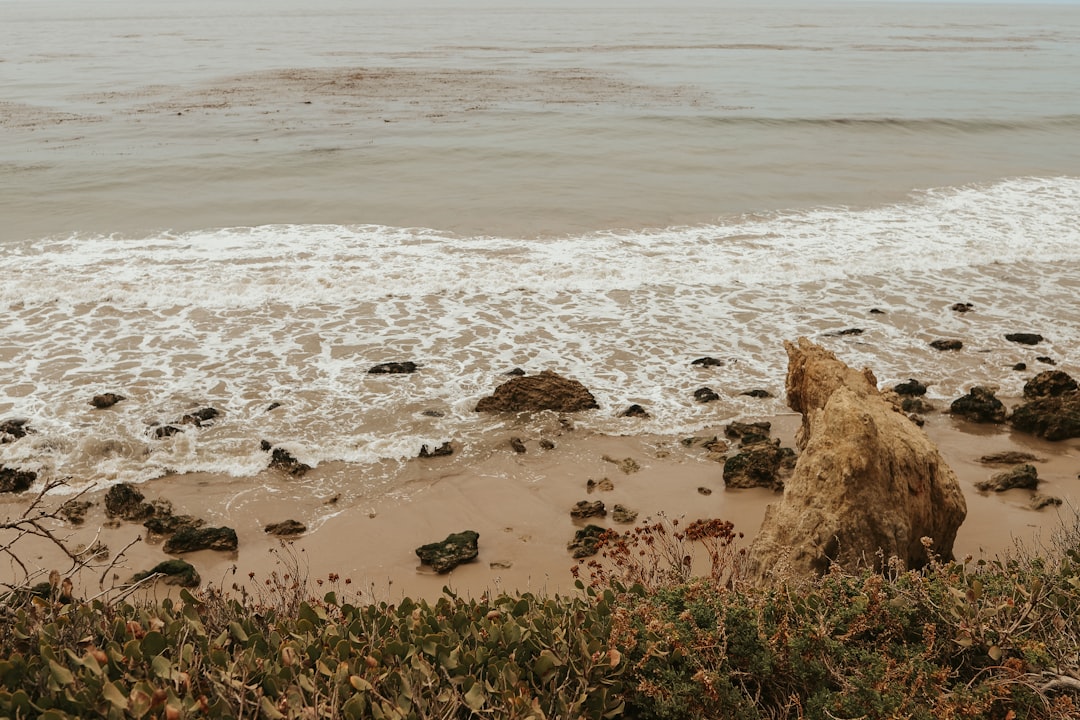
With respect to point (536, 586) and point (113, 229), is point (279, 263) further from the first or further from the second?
point (536, 586)

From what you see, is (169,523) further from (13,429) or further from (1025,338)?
(1025,338)

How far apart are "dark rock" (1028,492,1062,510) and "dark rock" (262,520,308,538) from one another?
19.0 feet

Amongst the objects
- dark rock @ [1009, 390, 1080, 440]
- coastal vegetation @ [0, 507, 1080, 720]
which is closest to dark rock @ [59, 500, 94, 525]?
coastal vegetation @ [0, 507, 1080, 720]

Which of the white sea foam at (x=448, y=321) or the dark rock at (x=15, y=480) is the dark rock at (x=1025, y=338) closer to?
the white sea foam at (x=448, y=321)

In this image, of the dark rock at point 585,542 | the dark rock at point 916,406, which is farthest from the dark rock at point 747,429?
the dark rock at point 585,542

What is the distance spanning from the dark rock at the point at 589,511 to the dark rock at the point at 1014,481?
3191mm

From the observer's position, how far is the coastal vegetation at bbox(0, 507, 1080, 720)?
348 centimetres

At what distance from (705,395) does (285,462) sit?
421 cm

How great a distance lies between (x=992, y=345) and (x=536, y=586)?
7.13 m

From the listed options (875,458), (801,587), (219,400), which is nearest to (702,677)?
(801,587)

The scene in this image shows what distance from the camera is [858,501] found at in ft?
18.4

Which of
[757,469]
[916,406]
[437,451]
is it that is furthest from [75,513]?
[916,406]

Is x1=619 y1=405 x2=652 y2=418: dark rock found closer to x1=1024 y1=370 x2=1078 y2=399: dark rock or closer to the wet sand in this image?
the wet sand

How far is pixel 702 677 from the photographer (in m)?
3.71
